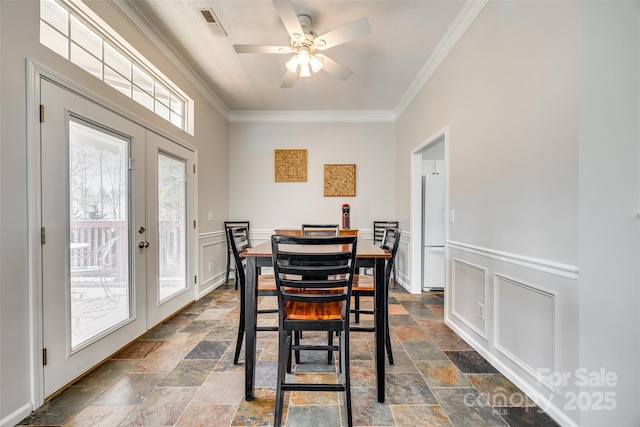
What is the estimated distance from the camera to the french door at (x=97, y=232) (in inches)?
60.2

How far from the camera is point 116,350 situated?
2.02m

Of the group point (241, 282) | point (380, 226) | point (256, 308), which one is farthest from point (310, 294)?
point (380, 226)

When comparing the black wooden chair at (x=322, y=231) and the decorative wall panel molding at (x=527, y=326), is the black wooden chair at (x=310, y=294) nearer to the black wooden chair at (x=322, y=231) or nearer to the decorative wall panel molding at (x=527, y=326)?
the decorative wall panel molding at (x=527, y=326)

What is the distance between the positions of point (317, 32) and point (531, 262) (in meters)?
2.55

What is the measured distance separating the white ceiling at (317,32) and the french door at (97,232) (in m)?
1.02

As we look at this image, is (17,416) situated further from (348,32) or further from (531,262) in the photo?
(348,32)

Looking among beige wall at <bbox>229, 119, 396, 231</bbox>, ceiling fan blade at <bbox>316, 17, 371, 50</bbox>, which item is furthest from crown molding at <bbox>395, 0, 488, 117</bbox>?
beige wall at <bbox>229, 119, 396, 231</bbox>

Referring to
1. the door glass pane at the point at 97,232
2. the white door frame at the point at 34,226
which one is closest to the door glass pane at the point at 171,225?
the door glass pane at the point at 97,232

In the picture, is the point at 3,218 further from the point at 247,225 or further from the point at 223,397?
the point at 247,225

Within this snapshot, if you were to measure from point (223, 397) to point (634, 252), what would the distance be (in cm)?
231

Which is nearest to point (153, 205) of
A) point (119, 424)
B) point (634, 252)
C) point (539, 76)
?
point (119, 424)

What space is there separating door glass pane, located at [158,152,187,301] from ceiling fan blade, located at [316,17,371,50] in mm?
1934

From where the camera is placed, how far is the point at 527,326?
158 centimetres

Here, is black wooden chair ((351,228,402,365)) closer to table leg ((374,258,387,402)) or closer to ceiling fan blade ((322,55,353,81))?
table leg ((374,258,387,402))
